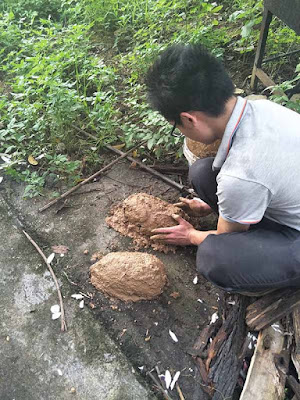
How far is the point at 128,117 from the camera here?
3.71 m

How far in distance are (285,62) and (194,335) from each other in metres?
3.38

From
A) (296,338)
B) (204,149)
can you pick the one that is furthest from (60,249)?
(296,338)

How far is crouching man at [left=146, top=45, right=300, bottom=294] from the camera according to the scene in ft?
5.49

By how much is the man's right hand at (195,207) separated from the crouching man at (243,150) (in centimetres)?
76

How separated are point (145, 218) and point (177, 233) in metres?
0.27

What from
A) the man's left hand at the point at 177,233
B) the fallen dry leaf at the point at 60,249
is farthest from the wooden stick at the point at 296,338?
the fallen dry leaf at the point at 60,249

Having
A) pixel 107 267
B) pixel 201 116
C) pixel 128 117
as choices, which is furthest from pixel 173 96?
pixel 128 117

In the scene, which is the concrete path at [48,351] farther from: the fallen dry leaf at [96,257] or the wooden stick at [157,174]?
the wooden stick at [157,174]

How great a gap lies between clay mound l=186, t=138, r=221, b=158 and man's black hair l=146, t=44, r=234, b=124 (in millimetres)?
979

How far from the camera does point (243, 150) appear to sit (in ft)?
5.59

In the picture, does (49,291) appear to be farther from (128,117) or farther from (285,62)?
(285,62)

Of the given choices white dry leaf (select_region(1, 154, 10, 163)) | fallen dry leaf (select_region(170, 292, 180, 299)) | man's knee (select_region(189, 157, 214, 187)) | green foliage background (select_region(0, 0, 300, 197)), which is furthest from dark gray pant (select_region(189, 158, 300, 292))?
white dry leaf (select_region(1, 154, 10, 163))

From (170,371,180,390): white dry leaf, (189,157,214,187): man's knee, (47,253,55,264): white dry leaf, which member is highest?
(189,157,214,187): man's knee

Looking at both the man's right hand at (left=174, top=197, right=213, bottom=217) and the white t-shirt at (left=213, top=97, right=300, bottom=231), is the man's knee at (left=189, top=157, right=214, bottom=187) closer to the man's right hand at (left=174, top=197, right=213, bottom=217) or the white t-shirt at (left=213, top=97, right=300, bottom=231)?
the man's right hand at (left=174, top=197, right=213, bottom=217)
